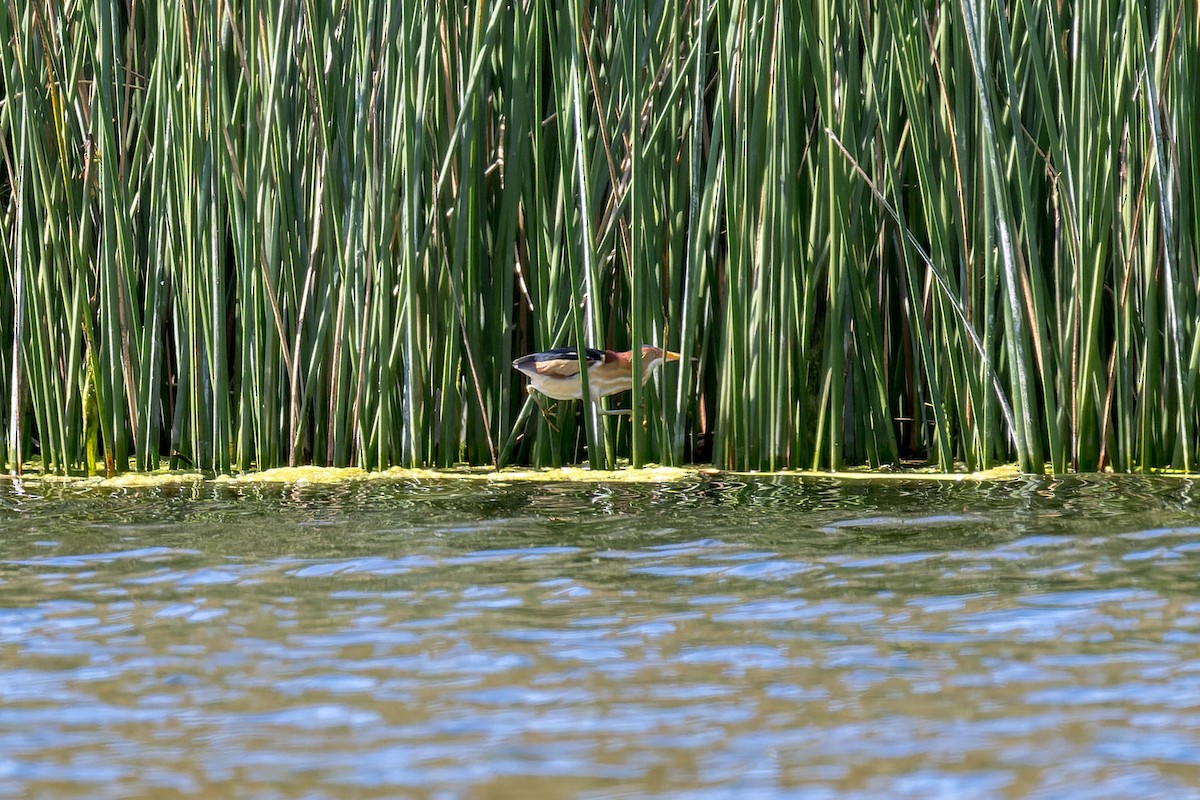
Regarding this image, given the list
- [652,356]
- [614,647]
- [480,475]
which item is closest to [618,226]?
[652,356]

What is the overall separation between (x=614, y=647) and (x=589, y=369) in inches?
81.3

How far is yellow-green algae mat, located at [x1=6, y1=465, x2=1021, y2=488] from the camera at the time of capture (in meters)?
5.26

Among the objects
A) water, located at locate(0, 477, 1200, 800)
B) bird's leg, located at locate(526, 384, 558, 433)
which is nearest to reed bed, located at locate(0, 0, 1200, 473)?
bird's leg, located at locate(526, 384, 558, 433)

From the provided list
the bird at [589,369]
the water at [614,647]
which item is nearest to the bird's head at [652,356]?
the bird at [589,369]

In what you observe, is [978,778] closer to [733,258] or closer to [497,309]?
[733,258]

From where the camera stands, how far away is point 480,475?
5500mm

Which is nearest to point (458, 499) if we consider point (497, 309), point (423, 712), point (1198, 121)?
point (497, 309)

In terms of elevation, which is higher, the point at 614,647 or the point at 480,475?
the point at 480,475

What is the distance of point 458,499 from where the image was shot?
5020 mm

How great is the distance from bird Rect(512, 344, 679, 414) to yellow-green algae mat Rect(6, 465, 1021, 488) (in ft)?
0.79

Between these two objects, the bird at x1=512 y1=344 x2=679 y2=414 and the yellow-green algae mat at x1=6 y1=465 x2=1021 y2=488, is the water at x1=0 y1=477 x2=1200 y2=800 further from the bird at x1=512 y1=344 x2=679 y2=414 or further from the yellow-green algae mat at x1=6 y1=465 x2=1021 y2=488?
the bird at x1=512 y1=344 x2=679 y2=414

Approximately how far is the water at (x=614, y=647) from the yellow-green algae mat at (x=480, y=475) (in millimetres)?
359

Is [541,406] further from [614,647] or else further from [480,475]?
[614,647]

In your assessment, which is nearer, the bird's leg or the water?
the water
